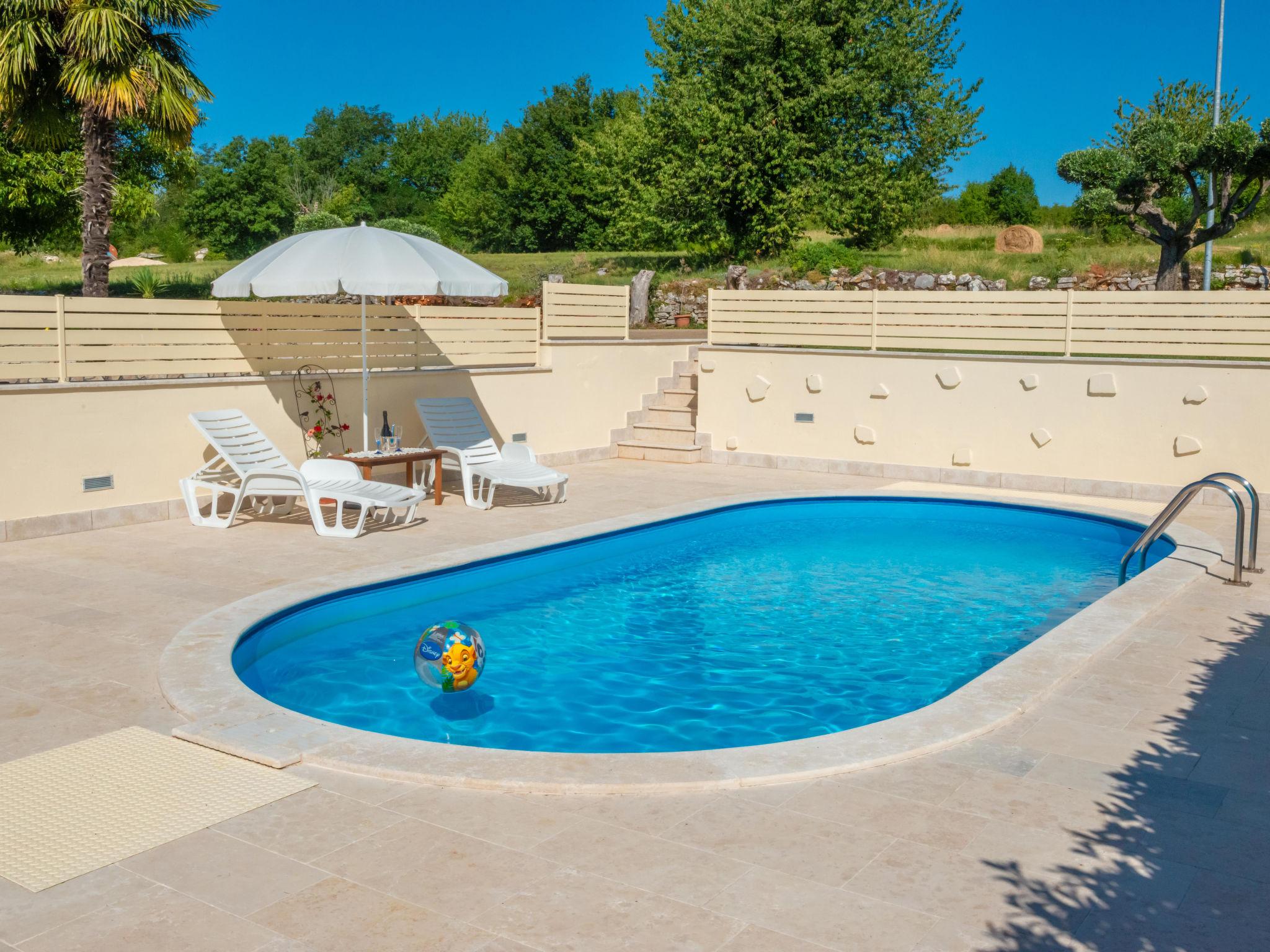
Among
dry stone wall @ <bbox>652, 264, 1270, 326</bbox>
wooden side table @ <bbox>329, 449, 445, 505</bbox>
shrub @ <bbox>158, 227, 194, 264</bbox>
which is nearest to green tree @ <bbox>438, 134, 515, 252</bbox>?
shrub @ <bbox>158, 227, 194, 264</bbox>

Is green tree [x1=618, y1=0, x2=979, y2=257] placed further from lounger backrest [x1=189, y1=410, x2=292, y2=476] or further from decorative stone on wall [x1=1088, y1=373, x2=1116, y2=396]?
lounger backrest [x1=189, y1=410, x2=292, y2=476]

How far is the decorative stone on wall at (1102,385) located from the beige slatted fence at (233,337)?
6537 mm

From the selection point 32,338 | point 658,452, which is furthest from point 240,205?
point 32,338

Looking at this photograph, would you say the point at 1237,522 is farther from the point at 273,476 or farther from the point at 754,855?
the point at 273,476

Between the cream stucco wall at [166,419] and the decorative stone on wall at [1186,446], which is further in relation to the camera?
the decorative stone on wall at [1186,446]

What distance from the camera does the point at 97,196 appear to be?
52.8ft

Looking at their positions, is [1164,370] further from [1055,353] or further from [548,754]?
[548,754]

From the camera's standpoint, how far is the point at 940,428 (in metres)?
13.1

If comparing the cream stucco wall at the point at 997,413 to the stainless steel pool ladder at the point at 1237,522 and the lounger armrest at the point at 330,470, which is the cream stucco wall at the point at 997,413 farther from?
the lounger armrest at the point at 330,470

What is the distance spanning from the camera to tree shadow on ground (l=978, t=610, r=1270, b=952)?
314 cm

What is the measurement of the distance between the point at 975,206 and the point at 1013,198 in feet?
5.76

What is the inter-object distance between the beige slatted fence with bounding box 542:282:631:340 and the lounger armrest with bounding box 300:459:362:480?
432 centimetres

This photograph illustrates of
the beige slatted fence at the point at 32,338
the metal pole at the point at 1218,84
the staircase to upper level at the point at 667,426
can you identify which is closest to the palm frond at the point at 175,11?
the beige slatted fence at the point at 32,338

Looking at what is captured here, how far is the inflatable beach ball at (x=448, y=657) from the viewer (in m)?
5.27
